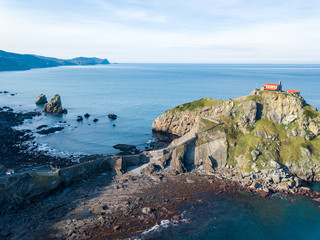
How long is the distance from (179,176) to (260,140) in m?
24.3

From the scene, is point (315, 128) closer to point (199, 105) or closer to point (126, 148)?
point (199, 105)

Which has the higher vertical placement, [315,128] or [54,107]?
[315,128]

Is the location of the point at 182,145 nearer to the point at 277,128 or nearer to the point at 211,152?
the point at 211,152

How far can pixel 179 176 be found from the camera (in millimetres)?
58375

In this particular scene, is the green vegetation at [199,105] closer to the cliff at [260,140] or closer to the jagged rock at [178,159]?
the cliff at [260,140]

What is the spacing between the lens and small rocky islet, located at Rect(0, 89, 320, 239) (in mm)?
42706

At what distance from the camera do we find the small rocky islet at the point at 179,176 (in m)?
42.7

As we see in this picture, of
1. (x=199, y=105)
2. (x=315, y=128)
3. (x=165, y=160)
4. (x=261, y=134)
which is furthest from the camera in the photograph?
(x=199, y=105)

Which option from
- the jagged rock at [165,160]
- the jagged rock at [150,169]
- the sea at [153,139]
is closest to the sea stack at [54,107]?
the sea at [153,139]

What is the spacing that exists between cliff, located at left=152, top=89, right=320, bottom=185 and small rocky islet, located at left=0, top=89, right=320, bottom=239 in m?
0.22

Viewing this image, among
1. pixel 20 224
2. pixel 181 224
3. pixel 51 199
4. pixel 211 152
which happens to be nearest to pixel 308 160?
pixel 211 152

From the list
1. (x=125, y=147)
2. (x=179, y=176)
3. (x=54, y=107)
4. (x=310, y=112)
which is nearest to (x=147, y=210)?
(x=179, y=176)

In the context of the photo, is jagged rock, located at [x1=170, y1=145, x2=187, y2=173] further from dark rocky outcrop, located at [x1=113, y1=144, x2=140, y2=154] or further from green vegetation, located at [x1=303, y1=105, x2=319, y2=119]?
green vegetation, located at [x1=303, y1=105, x2=319, y2=119]

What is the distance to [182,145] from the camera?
206ft
